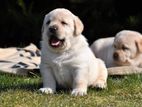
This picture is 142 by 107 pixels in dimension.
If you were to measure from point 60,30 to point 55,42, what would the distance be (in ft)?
0.48

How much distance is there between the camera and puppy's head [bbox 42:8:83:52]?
20.2 ft

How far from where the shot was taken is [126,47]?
8617mm

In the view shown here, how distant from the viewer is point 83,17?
10906 mm

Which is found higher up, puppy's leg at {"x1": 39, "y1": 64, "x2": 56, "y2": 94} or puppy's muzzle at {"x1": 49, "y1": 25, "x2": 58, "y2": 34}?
puppy's muzzle at {"x1": 49, "y1": 25, "x2": 58, "y2": 34}

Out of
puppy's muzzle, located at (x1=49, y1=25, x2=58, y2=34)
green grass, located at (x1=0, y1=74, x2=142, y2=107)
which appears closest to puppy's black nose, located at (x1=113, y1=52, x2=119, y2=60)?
green grass, located at (x1=0, y1=74, x2=142, y2=107)

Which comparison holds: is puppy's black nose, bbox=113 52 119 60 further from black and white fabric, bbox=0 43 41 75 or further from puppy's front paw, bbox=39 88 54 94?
puppy's front paw, bbox=39 88 54 94

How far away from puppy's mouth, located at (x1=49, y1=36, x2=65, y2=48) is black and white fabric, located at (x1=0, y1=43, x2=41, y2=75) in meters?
1.83

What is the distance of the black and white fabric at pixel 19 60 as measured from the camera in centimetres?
809

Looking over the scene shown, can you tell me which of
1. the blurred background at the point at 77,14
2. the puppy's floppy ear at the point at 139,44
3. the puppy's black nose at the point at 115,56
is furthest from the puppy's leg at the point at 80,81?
the blurred background at the point at 77,14

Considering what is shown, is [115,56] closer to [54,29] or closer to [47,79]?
[47,79]

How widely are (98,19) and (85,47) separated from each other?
14.3 ft

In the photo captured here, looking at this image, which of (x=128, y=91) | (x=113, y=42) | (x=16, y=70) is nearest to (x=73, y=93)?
(x=128, y=91)

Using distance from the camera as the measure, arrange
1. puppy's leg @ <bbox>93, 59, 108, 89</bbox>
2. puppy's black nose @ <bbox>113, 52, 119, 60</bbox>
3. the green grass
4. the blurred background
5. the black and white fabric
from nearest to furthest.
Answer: the green grass
puppy's leg @ <bbox>93, 59, 108, 89</bbox>
the black and white fabric
puppy's black nose @ <bbox>113, 52, 119, 60</bbox>
the blurred background

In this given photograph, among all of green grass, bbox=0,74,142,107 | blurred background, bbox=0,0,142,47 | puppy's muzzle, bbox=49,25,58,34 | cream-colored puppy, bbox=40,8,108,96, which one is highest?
blurred background, bbox=0,0,142,47
